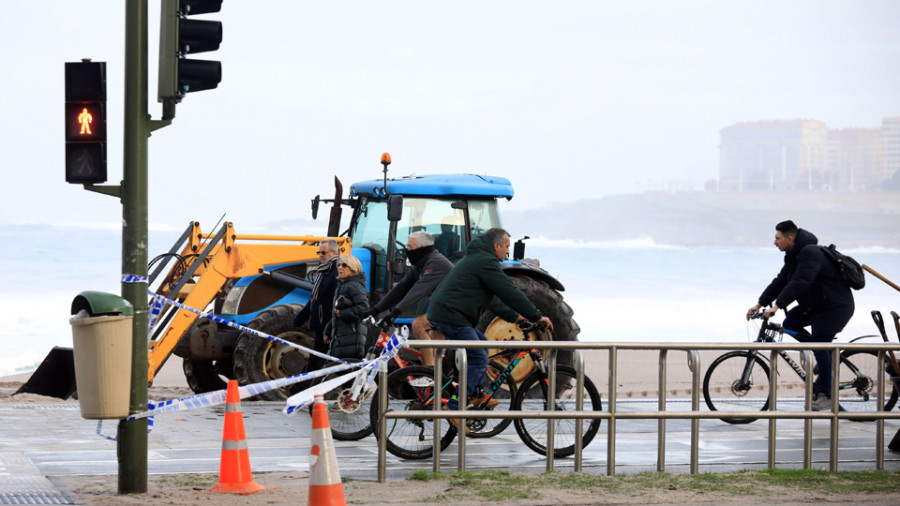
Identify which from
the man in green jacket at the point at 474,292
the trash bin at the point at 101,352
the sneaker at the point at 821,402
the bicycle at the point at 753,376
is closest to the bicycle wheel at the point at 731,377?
the bicycle at the point at 753,376

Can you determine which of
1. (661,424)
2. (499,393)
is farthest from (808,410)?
(499,393)

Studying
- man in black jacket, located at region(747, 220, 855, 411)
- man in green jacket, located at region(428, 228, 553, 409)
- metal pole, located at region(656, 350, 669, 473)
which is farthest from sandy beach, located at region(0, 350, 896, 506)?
man in black jacket, located at region(747, 220, 855, 411)

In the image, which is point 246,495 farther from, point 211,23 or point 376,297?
point 376,297

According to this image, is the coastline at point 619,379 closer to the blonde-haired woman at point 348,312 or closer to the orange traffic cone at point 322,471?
the blonde-haired woman at point 348,312

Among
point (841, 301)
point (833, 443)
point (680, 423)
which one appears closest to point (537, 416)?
point (833, 443)

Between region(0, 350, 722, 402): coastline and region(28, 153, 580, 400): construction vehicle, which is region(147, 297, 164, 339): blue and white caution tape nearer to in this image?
region(28, 153, 580, 400): construction vehicle

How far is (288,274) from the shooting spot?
14406mm

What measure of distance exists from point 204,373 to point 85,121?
292 inches

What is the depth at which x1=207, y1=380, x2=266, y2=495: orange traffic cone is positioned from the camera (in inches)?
310

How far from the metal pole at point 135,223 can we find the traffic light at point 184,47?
0.43ft

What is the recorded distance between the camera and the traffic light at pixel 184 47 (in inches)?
303

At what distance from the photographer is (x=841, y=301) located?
12.6 m

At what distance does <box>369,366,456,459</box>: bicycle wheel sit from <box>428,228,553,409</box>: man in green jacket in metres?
0.49

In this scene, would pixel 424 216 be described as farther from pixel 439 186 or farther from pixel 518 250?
pixel 518 250
